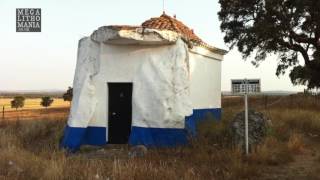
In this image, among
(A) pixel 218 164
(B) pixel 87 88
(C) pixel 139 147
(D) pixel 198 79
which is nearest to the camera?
(A) pixel 218 164

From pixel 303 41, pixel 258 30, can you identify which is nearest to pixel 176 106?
pixel 258 30

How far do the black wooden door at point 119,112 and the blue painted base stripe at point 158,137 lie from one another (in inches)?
34.7

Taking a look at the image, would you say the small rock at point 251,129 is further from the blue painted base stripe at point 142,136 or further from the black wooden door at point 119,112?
the black wooden door at point 119,112

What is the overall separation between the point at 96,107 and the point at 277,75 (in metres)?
20.5

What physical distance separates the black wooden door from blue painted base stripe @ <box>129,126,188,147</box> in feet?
2.89

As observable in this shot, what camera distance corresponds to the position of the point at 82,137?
60.3ft

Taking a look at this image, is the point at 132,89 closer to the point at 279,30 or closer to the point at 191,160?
the point at 191,160

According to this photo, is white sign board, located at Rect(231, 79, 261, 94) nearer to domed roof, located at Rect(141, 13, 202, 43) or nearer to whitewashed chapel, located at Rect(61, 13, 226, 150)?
whitewashed chapel, located at Rect(61, 13, 226, 150)

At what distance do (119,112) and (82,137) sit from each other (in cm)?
151

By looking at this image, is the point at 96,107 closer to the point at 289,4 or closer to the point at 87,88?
the point at 87,88

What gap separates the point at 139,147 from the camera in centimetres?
1680

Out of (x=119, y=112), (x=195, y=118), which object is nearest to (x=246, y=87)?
(x=195, y=118)

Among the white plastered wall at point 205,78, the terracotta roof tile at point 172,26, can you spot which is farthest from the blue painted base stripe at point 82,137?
the terracotta roof tile at point 172,26

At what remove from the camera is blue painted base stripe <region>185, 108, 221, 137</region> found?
18.0 m
